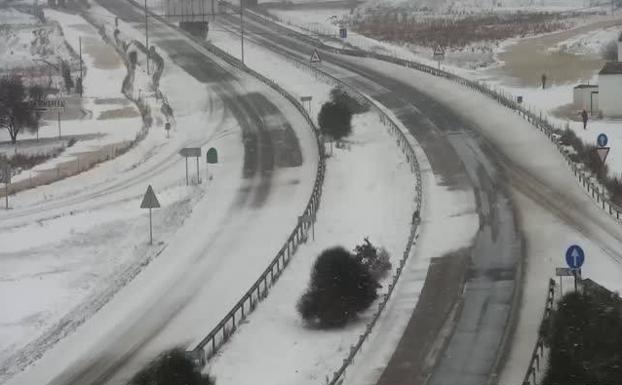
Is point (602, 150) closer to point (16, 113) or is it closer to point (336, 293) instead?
point (336, 293)

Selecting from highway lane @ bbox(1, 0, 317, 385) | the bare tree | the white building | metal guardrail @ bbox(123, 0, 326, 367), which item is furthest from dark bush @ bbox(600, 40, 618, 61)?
the bare tree

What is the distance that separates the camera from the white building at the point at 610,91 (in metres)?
53.0

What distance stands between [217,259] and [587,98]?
3006 centimetres

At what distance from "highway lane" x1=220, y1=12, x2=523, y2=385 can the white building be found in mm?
7201

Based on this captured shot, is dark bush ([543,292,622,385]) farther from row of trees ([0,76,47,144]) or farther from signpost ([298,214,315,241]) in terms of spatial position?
row of trees ([0,76,47,144])

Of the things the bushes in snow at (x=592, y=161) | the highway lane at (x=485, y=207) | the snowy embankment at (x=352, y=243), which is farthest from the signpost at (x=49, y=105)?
the bushes in snow at (x=592, y=161)

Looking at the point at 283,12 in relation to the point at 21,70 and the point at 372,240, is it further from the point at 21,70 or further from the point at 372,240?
the point at 372,240

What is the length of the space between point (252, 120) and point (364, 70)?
63.2 feet

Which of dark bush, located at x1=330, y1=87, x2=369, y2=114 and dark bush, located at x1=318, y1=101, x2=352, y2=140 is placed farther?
dark bush, located at x1=330, y1=87, x2=369, y2=114

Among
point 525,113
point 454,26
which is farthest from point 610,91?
point 454,26

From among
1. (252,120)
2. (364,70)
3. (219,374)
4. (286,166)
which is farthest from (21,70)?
(219,374)

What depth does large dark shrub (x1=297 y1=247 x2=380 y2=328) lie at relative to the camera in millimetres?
25406

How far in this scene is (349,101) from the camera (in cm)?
5928

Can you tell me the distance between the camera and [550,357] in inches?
827
